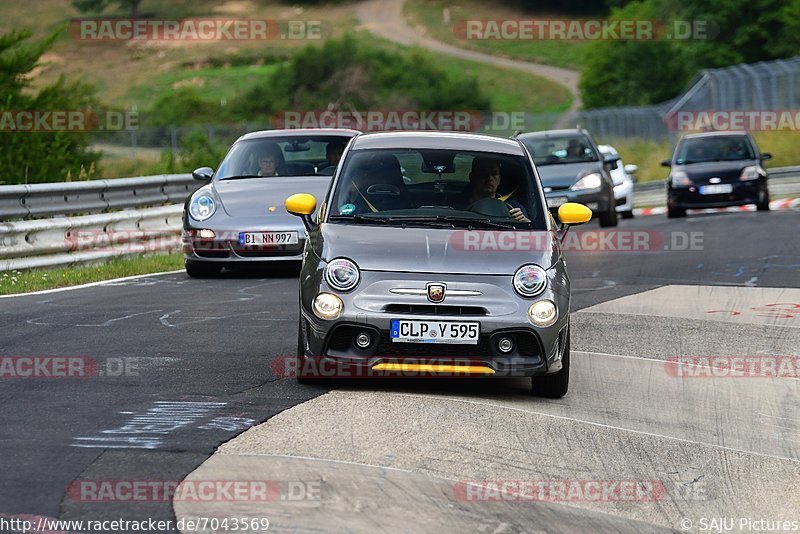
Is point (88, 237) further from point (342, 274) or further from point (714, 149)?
point (714, 149)

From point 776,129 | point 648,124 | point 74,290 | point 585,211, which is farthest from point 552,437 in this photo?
point 648,124

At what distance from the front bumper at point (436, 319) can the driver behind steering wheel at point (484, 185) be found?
3.20ft

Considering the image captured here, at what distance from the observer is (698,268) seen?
16812 mm

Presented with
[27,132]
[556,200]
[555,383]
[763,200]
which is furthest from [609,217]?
[555,383]

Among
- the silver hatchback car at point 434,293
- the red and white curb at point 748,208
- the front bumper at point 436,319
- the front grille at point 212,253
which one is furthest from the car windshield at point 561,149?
the front bumper at point 436,319

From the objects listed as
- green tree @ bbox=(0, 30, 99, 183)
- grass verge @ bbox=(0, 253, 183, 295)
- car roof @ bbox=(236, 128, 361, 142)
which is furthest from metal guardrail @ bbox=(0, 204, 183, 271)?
green tree @ bbox=(0, 30, 99, 183)

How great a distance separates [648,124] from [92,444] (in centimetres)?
5003

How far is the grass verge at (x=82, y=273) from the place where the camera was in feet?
47.8

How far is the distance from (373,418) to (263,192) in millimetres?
8163

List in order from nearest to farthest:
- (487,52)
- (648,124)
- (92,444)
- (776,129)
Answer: (92,444)
(776,129)
(648,124)
(487,52)

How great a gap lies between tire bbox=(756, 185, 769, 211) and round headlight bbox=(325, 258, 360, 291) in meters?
19.7

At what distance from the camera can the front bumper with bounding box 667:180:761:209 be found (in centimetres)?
2664

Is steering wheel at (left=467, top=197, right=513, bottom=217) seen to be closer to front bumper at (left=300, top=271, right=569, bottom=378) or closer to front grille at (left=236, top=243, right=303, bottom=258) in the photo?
front bumper at (left=300, top=271, right=569, bottom=378)

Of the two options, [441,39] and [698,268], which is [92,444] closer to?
[698,268]
